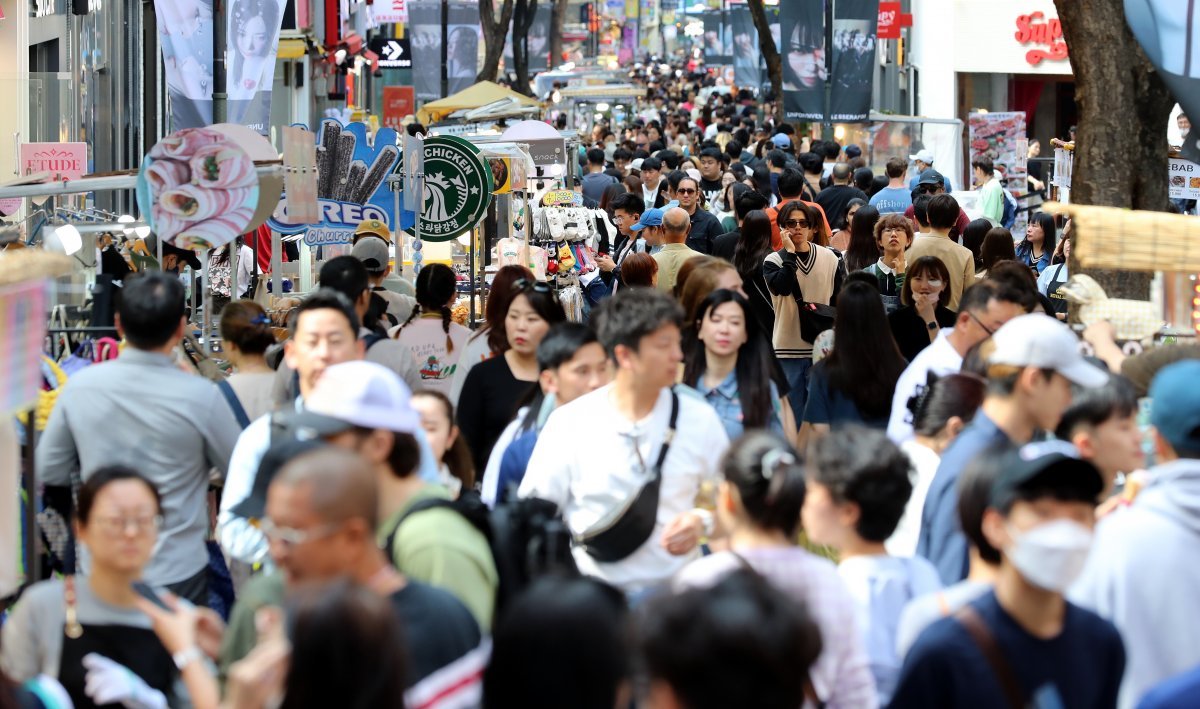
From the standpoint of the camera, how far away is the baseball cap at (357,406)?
439cm

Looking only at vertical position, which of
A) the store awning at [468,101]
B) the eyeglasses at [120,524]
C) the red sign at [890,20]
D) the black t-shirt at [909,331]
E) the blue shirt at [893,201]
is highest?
the red sign at [890,20]

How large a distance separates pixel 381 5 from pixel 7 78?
2652 centimetres

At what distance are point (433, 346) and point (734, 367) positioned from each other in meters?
2.83

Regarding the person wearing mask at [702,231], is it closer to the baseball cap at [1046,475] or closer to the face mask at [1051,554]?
the baseball cap at [1046,475]

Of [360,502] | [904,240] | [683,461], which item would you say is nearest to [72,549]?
[683,461]

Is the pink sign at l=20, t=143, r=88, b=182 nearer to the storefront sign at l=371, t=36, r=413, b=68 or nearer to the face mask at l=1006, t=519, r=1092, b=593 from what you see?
Result: the face mask at l=1006, t=519, r=1092, b=593

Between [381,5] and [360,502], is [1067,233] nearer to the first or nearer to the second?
[360,502]

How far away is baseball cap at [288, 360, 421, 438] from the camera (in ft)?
14.4

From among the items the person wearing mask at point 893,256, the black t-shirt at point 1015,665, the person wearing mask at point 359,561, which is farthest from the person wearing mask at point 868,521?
the person wearing mask at point 893,256

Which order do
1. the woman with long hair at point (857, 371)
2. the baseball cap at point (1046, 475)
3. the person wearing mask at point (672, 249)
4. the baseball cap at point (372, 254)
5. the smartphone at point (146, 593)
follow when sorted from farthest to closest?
1. the person wearing mask at point (672, 249)
2. the baseball cap at point (372, 254)
3. the woman with long hair at point (857, 371)
4. the smartphone at point (146, 593)
5. the baseball cap at point (1046, 475)

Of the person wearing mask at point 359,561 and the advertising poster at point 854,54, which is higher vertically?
the advertising poster at point 854,54

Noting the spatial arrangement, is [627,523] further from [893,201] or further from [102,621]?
[893,201]

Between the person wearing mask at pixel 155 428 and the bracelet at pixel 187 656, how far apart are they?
172 cm

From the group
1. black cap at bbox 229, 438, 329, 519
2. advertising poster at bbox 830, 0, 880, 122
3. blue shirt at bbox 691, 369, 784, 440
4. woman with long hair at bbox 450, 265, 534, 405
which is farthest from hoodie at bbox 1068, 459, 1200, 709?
advertising poster at bbox 830, 0, 880, 122
